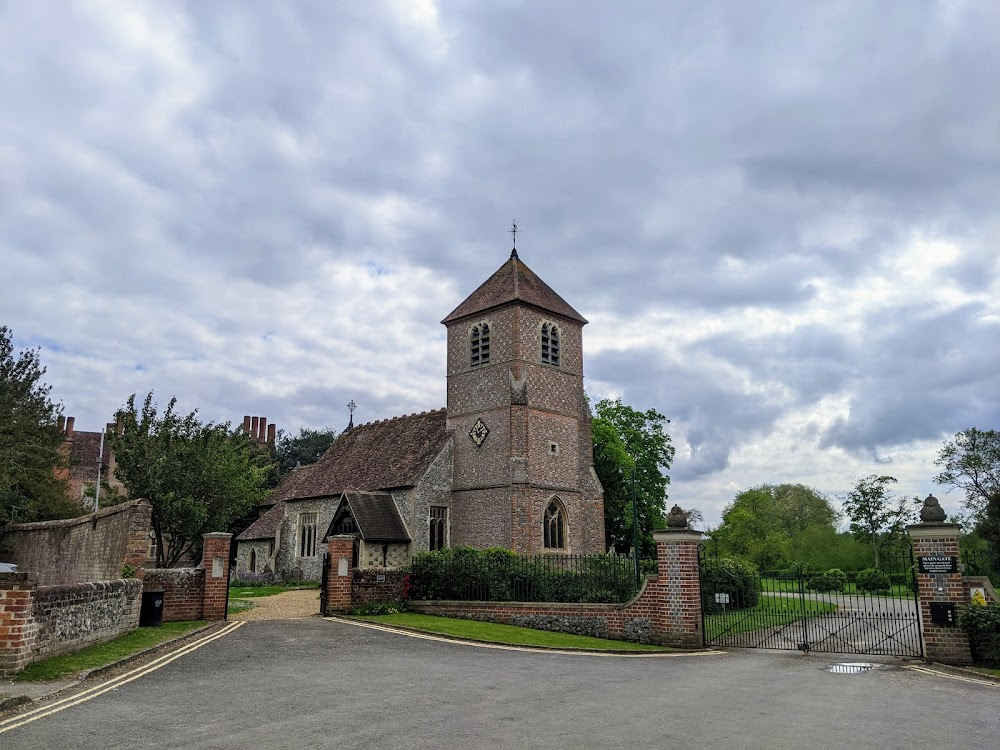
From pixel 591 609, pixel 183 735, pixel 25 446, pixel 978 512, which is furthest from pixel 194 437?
pixel 978 512

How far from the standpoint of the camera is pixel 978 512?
50250 mm

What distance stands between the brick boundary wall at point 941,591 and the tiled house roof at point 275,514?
32582 mm

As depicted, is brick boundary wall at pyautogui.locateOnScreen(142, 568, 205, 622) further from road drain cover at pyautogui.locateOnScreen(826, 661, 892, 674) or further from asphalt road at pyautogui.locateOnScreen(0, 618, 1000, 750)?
road drain cover at pyautogui.locateOnScreen(826, 661, 892, 674)

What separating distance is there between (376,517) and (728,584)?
14595mm

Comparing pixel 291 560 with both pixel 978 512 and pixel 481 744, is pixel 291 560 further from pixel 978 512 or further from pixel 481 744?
pixel 978 512

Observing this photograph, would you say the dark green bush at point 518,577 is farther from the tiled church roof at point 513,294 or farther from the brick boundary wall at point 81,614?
the tiled church roof at point 513,294

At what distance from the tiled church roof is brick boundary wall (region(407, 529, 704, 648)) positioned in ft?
55.2

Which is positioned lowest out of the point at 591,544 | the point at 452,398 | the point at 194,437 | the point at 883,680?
the point at 883,680

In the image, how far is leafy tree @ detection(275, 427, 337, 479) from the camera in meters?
66.4

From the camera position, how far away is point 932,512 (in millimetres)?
14805

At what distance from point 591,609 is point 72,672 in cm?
1167

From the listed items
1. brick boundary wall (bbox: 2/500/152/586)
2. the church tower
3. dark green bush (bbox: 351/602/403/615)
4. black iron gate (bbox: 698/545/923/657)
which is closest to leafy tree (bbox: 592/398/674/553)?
the church tower

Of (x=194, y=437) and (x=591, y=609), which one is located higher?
(x=194, y=437)

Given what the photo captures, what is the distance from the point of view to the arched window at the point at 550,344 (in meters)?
33.9
